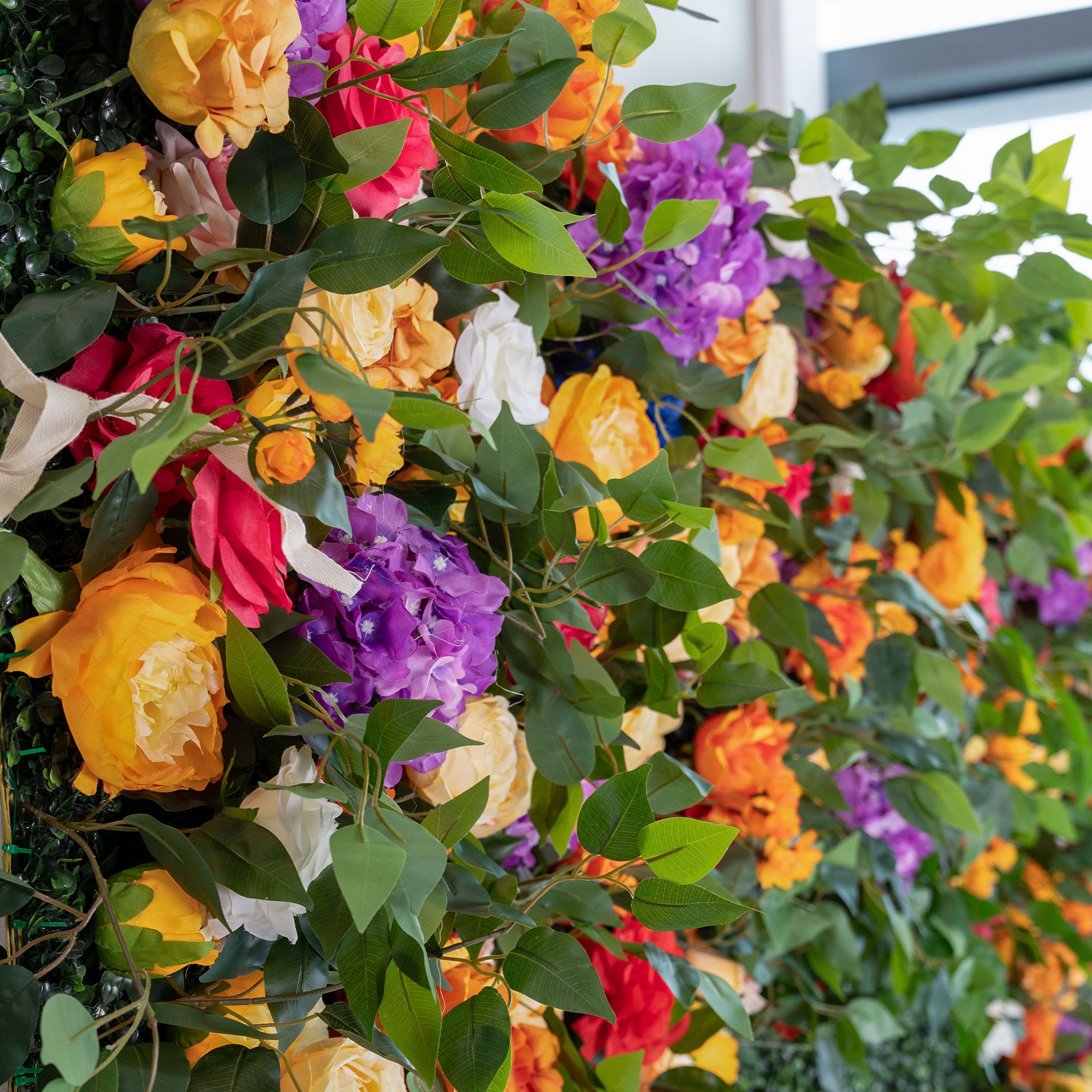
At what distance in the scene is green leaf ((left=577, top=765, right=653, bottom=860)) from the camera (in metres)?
0.49

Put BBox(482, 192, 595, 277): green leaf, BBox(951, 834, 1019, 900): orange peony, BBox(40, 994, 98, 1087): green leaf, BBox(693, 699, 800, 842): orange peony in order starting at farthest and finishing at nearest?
BBox(951, 834, 1019, 900): orange peony, BBox(693, 699, 800, 842): orange peony, BBox(482, 192, 595, 277): green leaf, BBox(40, 994, 98, 1087): green leaf

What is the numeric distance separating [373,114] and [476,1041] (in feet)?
1.55

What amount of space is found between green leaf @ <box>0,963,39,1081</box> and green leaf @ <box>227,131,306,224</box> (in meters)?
0.35

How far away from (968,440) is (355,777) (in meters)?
0.76

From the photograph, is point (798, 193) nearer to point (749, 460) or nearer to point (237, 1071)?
point (749, 460)

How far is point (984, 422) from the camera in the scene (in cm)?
97

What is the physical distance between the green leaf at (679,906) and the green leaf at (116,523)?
30 cm

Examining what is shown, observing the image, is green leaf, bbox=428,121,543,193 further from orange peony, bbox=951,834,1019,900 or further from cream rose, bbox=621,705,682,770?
orange peony, bbox=951,834,1019,900

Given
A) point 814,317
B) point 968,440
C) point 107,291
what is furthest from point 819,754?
point 107,291

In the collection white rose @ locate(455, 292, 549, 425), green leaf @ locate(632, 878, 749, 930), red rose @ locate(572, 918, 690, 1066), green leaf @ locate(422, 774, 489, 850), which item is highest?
white rose @ locate(455, 292, 549, 425)

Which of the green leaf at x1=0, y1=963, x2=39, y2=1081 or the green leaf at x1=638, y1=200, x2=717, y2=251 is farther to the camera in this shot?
the green leaf at x1=638, y1=200, x2=717, y2=251

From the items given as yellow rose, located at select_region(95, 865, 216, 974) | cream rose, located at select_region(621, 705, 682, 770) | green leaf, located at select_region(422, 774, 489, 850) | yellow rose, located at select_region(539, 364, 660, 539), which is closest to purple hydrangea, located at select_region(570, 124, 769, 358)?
yellow rose, located at select_region(539, 364, 660, 539)

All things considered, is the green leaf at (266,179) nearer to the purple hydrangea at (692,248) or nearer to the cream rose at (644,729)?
the purple hydrangea at (692,248)

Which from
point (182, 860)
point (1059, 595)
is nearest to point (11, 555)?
point (182, 860)
